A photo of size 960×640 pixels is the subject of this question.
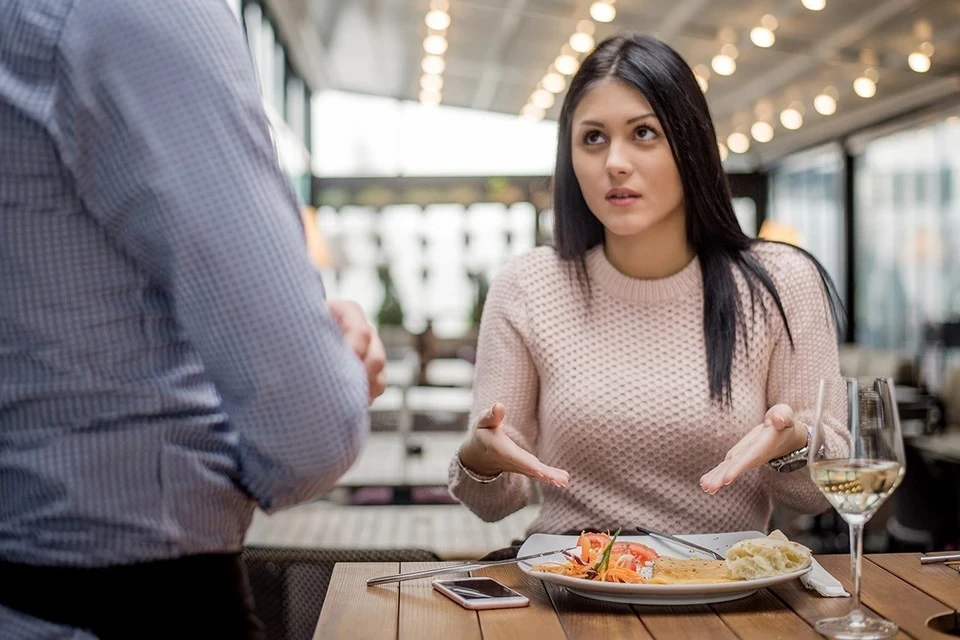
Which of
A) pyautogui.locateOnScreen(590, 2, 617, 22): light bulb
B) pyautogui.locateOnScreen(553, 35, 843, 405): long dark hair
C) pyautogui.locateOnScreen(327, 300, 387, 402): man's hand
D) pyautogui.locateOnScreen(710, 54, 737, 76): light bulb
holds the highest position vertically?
pyautogui.locateOnScreen(590, 2, 617, 22): light bulb

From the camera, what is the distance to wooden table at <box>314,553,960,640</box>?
1.12 metres

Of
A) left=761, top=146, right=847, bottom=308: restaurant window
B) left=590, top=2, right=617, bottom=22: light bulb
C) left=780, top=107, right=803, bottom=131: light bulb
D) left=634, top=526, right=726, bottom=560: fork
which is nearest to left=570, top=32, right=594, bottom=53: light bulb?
left=590, top=2, right=617, bottom=22: light bulb

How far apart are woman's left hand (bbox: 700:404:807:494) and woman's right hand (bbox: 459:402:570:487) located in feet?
0.61

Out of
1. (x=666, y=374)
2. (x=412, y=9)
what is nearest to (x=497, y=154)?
(x=412, y=9)

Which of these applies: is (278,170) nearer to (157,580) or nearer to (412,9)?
(157,580)

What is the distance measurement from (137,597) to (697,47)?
8.12 meters

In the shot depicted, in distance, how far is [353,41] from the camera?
11281 millimetres

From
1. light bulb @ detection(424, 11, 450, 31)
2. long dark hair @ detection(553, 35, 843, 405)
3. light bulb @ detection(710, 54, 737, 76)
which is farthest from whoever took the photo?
light bulb @ detection(424, 11, 450, 31)

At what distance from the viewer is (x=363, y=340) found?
35.6 inches

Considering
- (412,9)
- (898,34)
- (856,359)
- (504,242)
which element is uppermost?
(412,9)

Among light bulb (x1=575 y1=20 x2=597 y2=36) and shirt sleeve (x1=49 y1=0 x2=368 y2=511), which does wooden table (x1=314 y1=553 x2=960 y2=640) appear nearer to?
shirt sleeve (x1=49 y1=0 x2=368 y2=511)

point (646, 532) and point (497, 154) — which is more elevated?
point (497, 154)

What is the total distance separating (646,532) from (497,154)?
1287cm

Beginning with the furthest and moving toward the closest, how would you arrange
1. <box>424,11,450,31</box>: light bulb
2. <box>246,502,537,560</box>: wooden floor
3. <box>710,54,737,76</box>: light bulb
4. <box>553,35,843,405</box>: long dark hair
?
<box>424,11,450,31</box>: light bulb < <box>710,54,737,76</box>: light bulb < <box>246,502,537,560</box>: wooden floor < <box>553,35,843,405</box>: long dark hair
